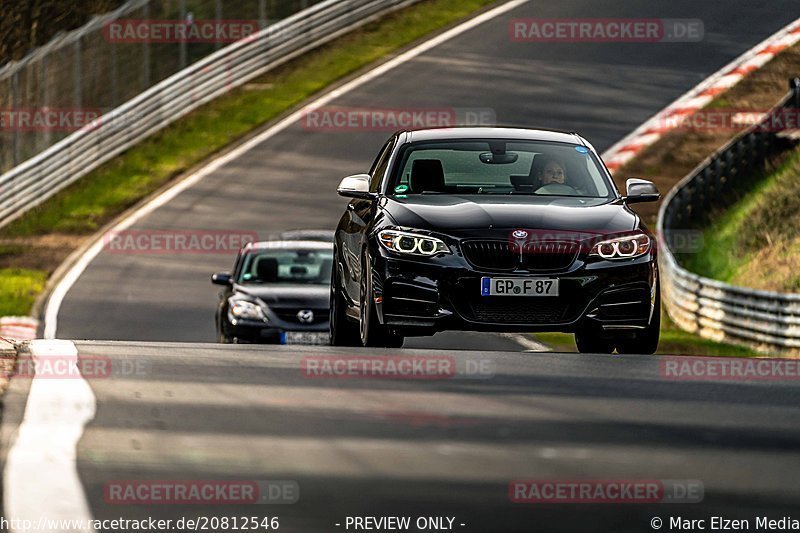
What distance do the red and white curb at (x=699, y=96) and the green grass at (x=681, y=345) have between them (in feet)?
30.4

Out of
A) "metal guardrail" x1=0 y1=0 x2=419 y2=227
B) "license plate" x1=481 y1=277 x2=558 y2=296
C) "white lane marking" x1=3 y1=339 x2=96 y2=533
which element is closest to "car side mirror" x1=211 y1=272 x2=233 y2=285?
"license plate" x1=481 y1=277 x2=558 y2=296

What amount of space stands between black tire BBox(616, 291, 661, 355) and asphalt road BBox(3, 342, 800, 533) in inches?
49.5

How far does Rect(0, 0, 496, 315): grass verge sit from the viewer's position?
2795 centimetres

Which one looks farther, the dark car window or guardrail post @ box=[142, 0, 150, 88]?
guardrail post @ box=[142, 0, 150, 88]

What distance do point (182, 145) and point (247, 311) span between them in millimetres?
17000

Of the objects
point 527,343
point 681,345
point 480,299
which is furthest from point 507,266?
point 681,345

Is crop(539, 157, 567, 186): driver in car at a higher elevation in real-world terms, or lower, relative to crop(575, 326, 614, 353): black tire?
higher

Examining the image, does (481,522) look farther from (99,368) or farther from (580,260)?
(580,260)

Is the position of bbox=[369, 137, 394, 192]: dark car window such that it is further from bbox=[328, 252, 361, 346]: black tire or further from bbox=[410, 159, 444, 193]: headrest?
bbox=[328, 252, 361, 346]: black tire

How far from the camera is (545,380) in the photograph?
28.4 ft

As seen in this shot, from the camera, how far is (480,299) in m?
10.0

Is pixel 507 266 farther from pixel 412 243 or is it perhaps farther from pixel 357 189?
pixel 357 189

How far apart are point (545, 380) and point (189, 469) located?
2.91m

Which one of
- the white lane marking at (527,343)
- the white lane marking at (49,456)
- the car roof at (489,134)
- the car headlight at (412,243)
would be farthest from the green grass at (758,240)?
the white lane marking at (49,456)
